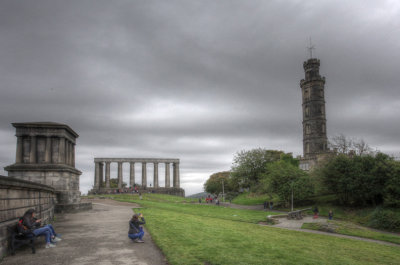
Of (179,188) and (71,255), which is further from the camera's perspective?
(179,188)

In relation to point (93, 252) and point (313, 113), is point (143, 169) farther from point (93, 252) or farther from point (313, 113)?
point (93, 252)

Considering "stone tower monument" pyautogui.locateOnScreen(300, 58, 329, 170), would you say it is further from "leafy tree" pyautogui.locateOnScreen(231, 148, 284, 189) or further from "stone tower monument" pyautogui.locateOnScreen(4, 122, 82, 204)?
"stone tower monument" pyautogui.locateOnScreen(4, 122, 82, 204)

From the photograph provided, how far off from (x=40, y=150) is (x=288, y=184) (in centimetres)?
3499

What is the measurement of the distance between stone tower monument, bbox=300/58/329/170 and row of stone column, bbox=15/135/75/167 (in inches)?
2690

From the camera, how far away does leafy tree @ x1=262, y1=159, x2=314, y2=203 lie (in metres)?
44.8

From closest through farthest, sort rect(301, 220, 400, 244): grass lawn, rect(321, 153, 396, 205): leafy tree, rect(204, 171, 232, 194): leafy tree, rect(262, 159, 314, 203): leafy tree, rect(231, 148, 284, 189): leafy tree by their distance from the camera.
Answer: rect(301, 220, 400, 244): grass lawn → rect(321, 153, 396, 205): leafy tree → rect(262, 159, 314, 203): leafy tree → rect(231, 148, 284, 189): leafy tree → rect(204, 171, 232, 194): leafy tree

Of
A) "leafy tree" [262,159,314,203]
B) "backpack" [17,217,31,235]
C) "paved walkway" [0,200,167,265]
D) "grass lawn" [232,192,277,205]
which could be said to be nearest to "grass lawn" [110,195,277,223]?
"leafy tree" [262,159,314,203]

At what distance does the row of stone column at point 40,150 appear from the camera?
27016mm

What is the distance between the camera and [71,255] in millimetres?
9992

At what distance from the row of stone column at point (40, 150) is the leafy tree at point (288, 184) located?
106 ft

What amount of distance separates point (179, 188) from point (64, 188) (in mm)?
60321

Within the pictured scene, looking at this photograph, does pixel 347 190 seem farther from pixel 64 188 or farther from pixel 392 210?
pixel 64 188

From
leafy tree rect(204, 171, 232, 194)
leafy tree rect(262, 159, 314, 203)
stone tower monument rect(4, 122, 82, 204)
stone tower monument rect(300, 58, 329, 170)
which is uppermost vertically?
stone tower monument rect(300, 58, 329, 170)

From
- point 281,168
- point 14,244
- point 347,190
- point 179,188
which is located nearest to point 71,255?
point 14,244
